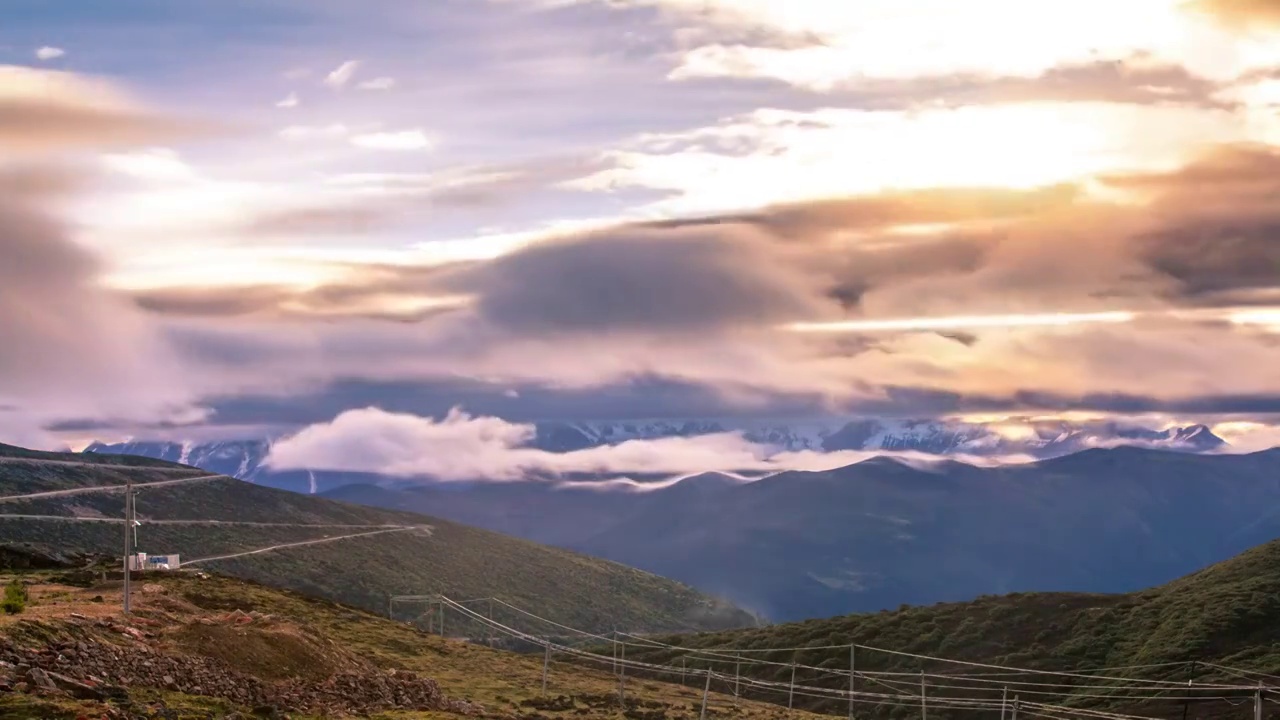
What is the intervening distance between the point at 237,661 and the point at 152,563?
72.7m

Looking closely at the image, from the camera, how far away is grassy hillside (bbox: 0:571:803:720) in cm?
6575

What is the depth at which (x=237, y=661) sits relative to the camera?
77375 millimetres

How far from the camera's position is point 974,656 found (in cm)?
19762

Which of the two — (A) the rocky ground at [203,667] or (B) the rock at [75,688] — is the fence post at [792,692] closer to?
(A) the rocky ground at [203,667]

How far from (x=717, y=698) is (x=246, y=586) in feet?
157

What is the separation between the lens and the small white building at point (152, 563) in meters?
128

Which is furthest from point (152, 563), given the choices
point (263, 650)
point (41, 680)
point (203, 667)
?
point (41, 680)

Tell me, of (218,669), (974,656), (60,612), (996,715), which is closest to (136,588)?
(60,612)

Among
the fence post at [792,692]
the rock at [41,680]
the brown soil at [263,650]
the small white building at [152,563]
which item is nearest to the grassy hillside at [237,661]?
the brown soil at [263,650]

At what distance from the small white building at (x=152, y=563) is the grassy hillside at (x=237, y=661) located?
294 centimetres

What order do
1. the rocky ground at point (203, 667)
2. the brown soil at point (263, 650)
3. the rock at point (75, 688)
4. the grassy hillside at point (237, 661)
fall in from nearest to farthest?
the rock at point (75, 688), the rocky ground at point (203, 667), the grassy hillside at point (237, 661), the brown soil at point (263, 650)

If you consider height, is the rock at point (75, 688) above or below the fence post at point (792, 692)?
above

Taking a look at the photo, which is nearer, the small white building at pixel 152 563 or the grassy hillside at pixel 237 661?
the grassy hillside at pixel 237 661

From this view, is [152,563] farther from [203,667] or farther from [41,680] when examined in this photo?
[41,680]
